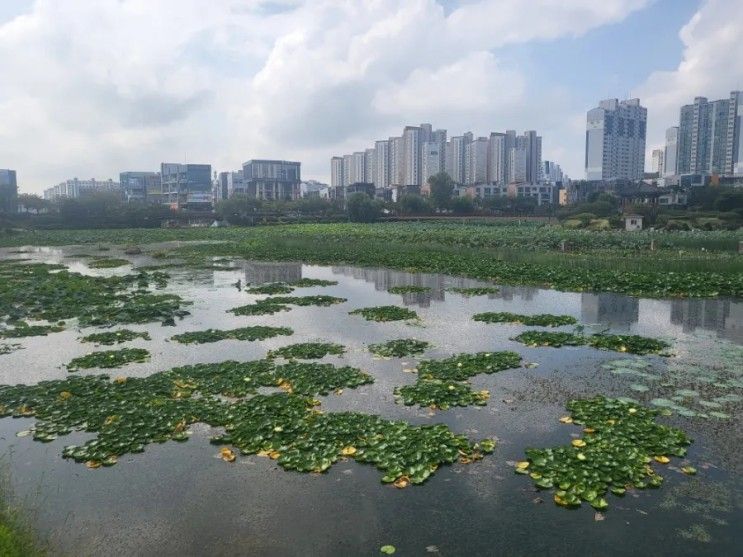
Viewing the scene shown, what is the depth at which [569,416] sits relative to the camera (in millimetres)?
8266

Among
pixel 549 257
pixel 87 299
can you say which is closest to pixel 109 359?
pixel 87 299

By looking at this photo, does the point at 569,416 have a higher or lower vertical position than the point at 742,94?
lower

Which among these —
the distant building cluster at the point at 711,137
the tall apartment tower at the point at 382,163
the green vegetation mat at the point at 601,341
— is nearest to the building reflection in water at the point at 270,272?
the green vegetation mat at the point at 601,341

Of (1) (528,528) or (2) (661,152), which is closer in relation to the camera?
(1) (528,528)

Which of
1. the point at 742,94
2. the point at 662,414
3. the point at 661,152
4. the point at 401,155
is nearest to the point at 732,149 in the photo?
the point at 742,94

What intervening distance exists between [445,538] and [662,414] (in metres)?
4.69

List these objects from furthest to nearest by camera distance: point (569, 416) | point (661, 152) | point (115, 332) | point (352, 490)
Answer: point (661, 152) → point (115, 332) → point (569, 416) → point (352, 490)

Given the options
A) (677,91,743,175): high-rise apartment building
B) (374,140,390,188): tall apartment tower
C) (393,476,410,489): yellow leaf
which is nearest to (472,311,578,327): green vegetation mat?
(393,476,410,489): yellow leaf

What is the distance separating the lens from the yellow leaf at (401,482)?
6.42 meters

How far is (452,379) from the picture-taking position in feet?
32.8

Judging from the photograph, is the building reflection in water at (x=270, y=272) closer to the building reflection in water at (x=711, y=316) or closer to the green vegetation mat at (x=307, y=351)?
the green vegetation mat at (x=307, y=351)

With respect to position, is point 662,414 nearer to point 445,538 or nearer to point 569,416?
point 569,416

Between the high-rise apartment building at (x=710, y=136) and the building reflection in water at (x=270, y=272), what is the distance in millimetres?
121886

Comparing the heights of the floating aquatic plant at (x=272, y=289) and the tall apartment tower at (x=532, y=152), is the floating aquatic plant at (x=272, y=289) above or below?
below
